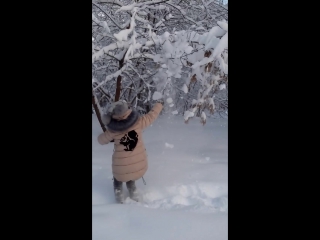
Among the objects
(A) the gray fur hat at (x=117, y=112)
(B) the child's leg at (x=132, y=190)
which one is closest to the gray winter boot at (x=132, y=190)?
(B) the child's leg at (x=132, y=190)

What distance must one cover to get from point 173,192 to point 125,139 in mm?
819

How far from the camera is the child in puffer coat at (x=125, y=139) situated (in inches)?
123

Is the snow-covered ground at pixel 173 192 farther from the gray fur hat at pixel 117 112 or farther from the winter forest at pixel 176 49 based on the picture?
the gray fur hat at pixel 117 112

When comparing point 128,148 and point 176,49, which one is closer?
point 128,148

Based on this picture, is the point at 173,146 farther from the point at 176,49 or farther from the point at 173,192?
the point at 176,49

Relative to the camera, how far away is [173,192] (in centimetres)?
351

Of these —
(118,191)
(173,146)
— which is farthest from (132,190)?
(173,146)

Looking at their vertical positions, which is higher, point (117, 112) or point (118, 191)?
point (117, 112)

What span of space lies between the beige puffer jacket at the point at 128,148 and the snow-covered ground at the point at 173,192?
313 mm

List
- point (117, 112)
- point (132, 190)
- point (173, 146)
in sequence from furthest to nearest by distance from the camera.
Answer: point (173, 146) → point (132, 190) → point (117, 112)
